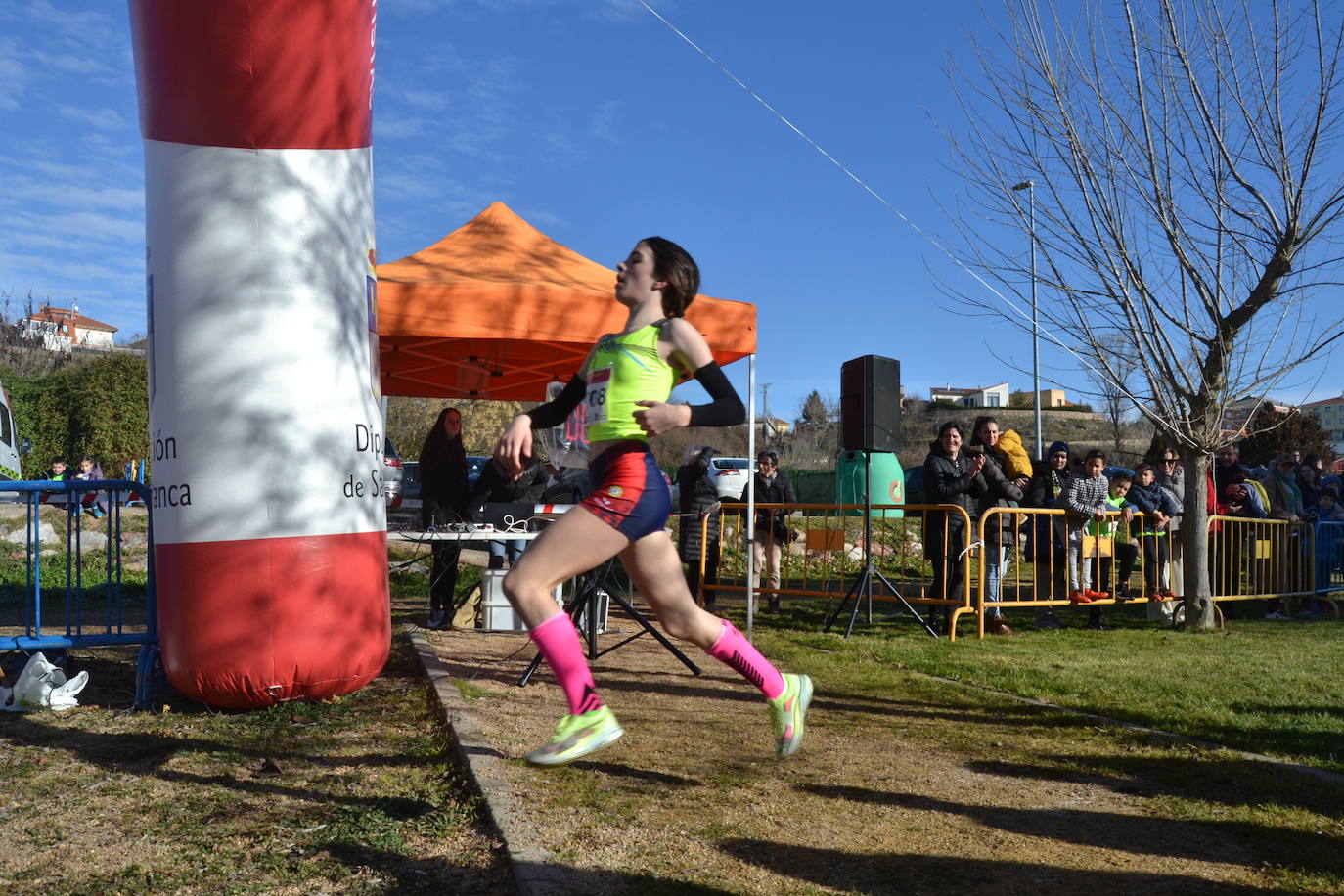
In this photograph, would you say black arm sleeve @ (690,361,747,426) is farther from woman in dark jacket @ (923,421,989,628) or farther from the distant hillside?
the distant hillside

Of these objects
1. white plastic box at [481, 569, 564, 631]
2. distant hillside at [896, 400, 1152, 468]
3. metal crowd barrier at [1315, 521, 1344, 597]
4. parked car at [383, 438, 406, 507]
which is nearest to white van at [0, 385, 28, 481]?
parked car at [383, 438, 406, 507]

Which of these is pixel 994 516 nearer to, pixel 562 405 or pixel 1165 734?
pixel 1165 734

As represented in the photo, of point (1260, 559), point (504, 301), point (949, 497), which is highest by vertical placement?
point (504, 301)

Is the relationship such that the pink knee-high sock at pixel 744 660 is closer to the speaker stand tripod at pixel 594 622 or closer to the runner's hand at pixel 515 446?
the runner's hand at pixel 515 446

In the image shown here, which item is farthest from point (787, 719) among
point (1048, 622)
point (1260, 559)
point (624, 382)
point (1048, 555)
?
point (1260, 559)

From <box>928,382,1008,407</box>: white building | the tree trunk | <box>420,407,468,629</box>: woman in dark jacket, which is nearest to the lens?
<box>420,407,468,629</box>: woman in dark jacket

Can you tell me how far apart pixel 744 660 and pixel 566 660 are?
0.67 metres

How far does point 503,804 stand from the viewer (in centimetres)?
340

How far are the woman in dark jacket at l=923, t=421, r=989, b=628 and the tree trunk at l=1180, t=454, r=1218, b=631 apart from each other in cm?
184

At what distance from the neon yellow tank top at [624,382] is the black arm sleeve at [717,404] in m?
0.12

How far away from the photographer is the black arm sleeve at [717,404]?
339 cm

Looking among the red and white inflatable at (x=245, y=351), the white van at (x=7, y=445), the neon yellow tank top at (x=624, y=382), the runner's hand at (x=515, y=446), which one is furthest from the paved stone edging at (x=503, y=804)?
the white van at (x=7, y=445)

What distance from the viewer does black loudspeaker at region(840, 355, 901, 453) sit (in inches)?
373

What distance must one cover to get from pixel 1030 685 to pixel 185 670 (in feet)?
15.4
